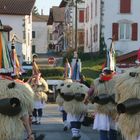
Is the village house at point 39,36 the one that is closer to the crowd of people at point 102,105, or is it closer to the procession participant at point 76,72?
the procession participant at point 76,72

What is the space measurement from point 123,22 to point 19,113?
41.4 metres

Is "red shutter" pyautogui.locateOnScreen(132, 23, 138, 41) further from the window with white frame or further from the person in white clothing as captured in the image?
the person in white clothing

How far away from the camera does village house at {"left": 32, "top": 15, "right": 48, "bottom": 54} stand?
107 meters

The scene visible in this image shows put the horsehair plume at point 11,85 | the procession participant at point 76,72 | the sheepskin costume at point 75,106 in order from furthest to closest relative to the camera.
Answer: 1. the procession participant at point 76,72
2. the sheepskin costume at point 75,106
3. the horsehair plume at point 11,85

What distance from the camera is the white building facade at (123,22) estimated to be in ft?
160

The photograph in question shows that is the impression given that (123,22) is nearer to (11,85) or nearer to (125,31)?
(125,31)

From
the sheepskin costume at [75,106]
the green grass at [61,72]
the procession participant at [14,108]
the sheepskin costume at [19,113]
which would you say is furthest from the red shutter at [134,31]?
the sheepskin costume at [19,113]

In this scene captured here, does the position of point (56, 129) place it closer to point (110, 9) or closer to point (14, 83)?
point (14, 83)

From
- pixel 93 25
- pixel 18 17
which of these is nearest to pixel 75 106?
pixel 93 25

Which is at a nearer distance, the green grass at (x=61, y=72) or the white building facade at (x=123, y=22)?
the green grass at (x=61, y=72)

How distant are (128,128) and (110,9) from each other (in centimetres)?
4231

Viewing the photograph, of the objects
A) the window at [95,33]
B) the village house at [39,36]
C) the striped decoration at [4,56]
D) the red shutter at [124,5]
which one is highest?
the red shutter at [124,5]

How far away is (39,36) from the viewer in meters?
113

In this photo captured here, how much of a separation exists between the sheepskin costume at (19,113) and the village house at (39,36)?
94.6 metres
